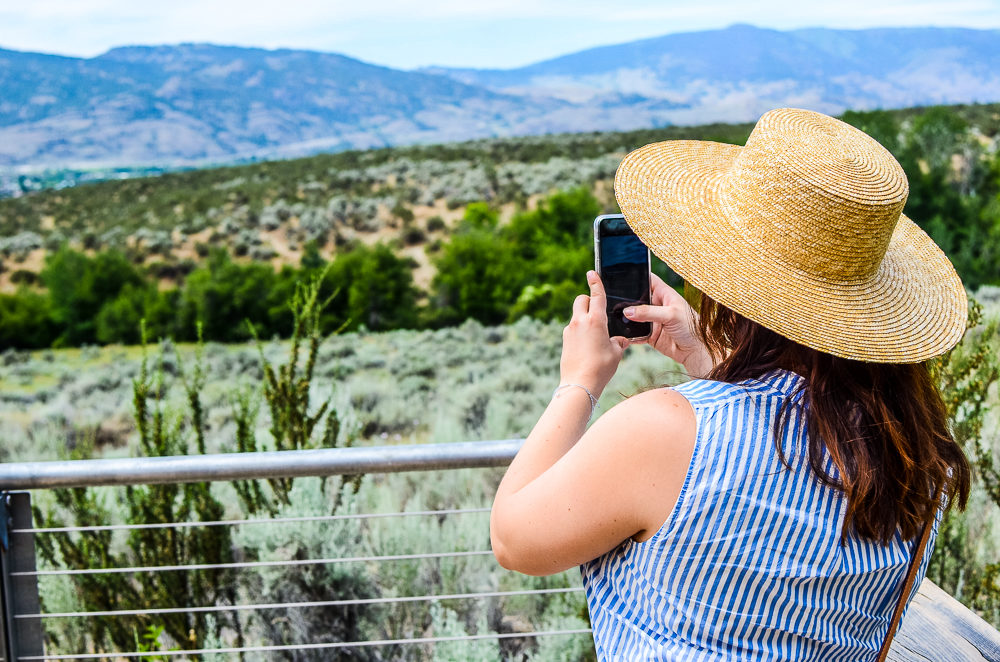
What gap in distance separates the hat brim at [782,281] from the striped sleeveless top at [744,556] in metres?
0.08

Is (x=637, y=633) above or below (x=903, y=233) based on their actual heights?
below

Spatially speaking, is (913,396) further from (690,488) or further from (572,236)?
(572,236)

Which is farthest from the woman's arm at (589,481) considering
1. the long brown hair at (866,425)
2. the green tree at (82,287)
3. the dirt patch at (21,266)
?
the dirt patch at (21,266)

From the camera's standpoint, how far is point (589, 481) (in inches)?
36.4

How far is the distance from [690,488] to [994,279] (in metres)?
13.4

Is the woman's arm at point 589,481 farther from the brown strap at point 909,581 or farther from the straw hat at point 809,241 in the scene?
the brown strap at point 909,581

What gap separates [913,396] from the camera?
1.01 m

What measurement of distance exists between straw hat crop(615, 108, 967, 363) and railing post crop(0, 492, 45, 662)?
1.65 metres

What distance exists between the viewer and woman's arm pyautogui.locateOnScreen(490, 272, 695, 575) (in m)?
0.91

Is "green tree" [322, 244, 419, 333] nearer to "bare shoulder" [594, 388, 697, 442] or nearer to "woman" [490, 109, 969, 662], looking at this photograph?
"woman" [490, 109, 969, 662]

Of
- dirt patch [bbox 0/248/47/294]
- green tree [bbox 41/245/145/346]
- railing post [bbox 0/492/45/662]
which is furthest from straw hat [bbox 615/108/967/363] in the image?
dirt patch [bbox 0/248/47/294]

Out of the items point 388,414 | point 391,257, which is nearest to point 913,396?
point 388,414

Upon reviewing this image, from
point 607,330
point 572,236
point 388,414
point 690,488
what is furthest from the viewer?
point 572,236

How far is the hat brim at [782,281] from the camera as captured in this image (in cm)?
97
